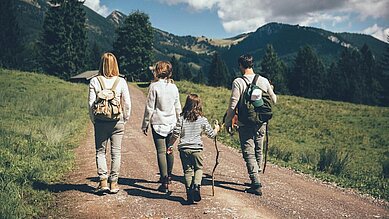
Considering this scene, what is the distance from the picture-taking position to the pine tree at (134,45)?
56.2 metres

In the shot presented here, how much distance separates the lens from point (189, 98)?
21.6 feet

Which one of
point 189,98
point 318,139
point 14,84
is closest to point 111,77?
point 189,98

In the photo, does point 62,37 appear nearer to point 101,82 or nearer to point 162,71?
point 101,82

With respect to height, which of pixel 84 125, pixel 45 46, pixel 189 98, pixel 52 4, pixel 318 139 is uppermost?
pixel 52 4

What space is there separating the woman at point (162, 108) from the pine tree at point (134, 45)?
49832 mm

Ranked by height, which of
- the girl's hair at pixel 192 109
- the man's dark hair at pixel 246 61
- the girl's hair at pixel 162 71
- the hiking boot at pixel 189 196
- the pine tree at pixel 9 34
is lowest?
the hiking boot at pixel 189 196

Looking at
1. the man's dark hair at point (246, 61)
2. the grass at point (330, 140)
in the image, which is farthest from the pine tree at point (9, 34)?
the man's dark hair at point (246, 61)

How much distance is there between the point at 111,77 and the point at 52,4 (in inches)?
2021

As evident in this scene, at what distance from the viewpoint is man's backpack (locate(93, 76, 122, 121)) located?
641cm

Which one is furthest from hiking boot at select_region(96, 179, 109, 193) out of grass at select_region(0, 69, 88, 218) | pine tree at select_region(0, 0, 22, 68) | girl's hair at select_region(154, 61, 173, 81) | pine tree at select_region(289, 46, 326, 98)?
pine tree at select_region(289, 46, 326, 98)

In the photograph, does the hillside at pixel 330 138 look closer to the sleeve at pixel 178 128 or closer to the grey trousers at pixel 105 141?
the sleeve at pixel 178 128

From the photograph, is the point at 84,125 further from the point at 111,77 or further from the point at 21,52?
the point at 21,52

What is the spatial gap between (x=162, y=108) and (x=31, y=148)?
5.74 meters

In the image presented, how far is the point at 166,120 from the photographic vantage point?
690cm
